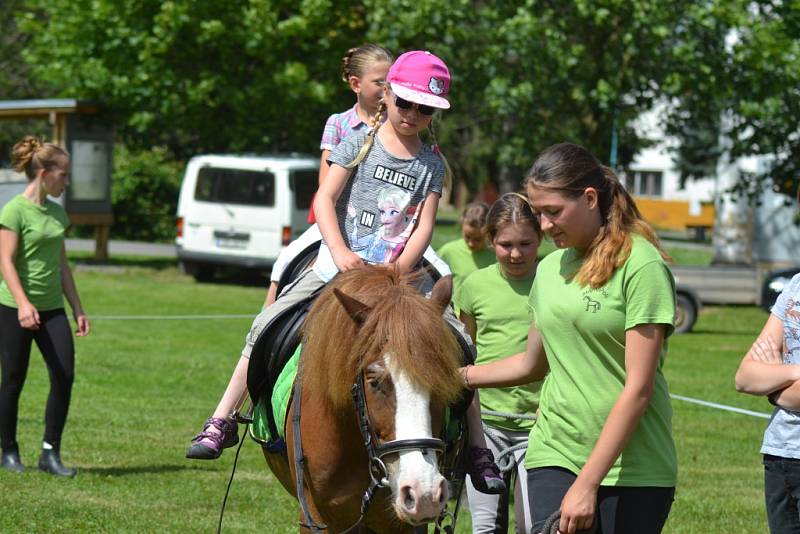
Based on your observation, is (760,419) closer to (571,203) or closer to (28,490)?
(28,490)

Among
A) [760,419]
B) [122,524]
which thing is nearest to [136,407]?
[122,524]

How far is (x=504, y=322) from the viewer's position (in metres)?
6.75

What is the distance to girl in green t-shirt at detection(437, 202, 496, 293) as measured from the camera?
362 inches

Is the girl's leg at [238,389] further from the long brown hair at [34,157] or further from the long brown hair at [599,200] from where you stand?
the long brown hair at [34,157]

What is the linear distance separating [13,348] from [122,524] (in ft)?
5.91

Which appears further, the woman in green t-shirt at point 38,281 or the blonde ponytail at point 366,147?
the woman in green t-shirt at point 38,281

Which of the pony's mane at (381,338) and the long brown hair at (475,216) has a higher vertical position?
the long brown hair at (475,216)

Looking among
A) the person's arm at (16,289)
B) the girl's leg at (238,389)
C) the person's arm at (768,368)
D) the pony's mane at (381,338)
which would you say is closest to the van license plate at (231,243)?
the person's arm at (16,289)

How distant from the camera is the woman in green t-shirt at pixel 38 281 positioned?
895 centimetres

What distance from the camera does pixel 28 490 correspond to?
28.8 feet

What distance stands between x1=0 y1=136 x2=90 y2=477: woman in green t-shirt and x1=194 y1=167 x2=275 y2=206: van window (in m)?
17.2

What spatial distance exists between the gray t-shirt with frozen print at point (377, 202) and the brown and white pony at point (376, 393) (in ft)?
2.05

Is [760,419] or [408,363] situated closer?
[408,363]

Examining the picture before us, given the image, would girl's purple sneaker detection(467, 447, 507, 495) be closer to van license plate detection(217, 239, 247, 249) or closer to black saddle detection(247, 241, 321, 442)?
black saddle detection(247, 241, 321, 442)
